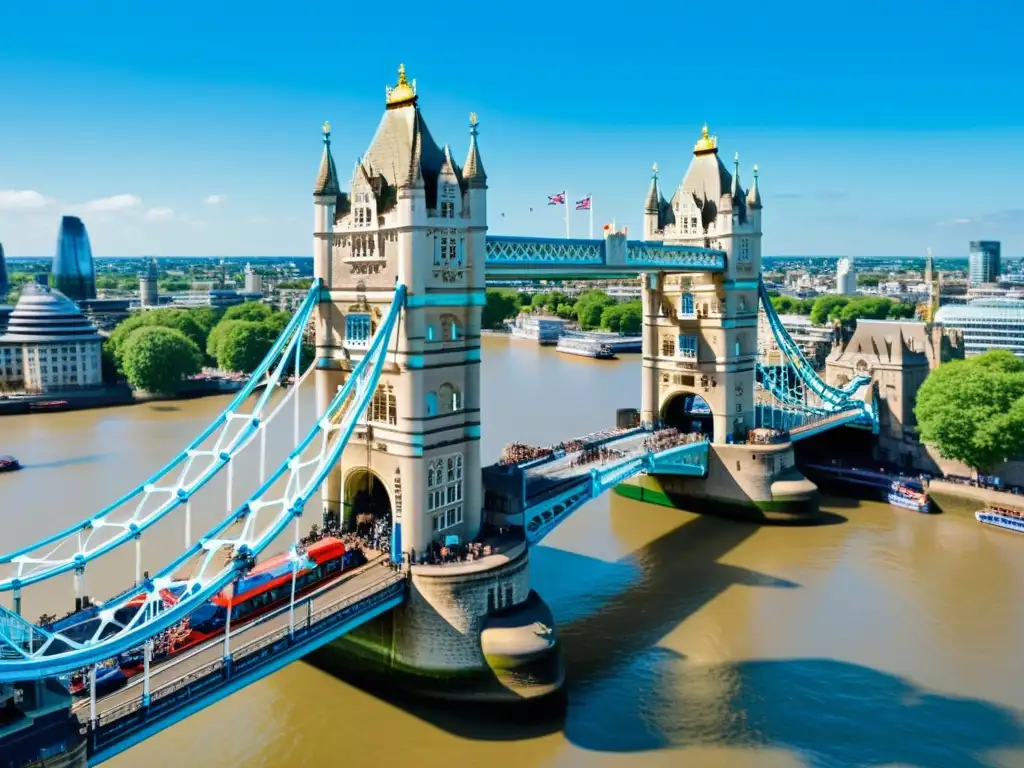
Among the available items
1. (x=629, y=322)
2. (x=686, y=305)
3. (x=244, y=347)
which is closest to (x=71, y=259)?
(x=244, y=347)

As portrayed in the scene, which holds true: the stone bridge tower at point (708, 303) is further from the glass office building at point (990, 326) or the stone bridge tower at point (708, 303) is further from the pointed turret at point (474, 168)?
the glass office building at point (990, 326)

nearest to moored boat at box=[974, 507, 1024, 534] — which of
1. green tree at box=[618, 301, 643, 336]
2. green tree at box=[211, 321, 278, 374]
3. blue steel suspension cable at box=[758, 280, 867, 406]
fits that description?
blue steel suspension cable at box=[758, 280, 867, 406]

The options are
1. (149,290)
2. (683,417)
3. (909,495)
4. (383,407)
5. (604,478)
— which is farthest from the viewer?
(149,290)

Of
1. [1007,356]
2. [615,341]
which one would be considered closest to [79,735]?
[1007,356]

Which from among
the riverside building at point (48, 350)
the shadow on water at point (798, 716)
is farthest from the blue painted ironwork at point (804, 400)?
the riverside building at point (48, 350)

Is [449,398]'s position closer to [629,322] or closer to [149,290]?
[629,322]

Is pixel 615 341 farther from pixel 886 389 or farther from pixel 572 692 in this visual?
pixel 572 692
